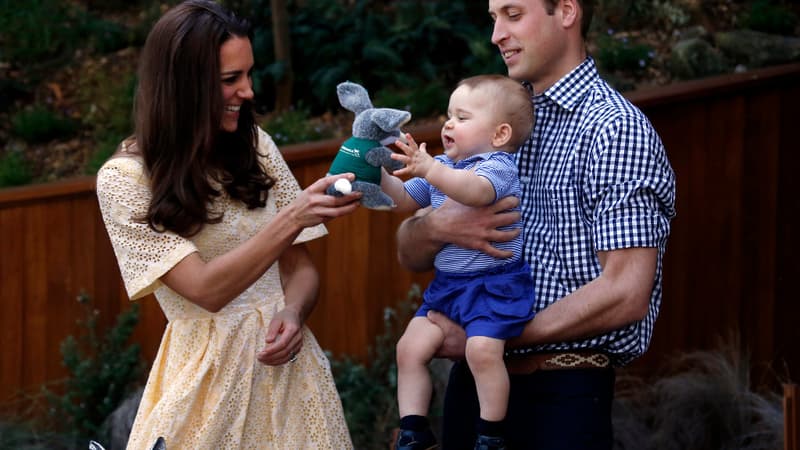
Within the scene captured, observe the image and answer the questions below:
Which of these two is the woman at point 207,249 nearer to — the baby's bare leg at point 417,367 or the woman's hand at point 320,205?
the woman's hand at point 320,205

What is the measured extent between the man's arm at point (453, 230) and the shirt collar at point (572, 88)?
27 centimetres

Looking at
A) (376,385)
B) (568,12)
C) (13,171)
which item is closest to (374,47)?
(13,171)

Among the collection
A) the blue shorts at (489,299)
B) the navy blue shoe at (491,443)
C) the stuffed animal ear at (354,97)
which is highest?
the stuffed animal ear at (354,97)

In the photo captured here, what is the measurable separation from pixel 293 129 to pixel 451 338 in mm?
3909

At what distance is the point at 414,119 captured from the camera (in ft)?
23.1

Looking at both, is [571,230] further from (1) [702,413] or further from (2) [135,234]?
(1) [702,413]

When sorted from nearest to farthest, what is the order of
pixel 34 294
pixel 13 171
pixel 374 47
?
1. pixel 34 294
2. pixel 13 171
3. pixel 374 47

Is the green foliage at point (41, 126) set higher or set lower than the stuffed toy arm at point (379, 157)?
lower

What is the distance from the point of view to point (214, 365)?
123 inches

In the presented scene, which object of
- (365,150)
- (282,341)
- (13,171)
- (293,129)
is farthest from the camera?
(293,129)

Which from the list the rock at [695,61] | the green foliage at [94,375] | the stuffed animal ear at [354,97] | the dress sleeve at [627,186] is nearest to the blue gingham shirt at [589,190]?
the dress sleeve at [627,186]

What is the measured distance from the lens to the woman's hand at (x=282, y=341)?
310cm

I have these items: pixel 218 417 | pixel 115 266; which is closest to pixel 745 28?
pixel 115 266

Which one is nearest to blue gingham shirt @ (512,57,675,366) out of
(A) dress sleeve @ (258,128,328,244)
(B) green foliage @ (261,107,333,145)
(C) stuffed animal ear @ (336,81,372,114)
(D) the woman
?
(C) stuffed animal ear @ (336,81,372,114)
